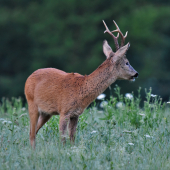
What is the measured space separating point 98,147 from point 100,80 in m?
0.99

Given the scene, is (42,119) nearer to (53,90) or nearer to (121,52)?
(53,90)

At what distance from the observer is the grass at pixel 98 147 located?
3889 mm

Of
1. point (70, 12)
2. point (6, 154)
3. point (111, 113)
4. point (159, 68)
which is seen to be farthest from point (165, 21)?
point (6, 154)

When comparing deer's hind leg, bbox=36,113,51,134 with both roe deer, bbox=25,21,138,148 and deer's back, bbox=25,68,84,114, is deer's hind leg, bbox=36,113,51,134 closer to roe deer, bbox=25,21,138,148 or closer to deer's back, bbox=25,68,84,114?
roe deer, bbox=25,21,138,148

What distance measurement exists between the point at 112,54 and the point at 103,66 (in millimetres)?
221

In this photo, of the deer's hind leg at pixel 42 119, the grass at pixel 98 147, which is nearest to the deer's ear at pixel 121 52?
the grass at pixel 98 147

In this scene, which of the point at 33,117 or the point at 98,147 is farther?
the point at 33,117

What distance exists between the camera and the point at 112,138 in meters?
5.08

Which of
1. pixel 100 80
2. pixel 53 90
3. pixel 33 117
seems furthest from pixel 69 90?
pixel 33 117

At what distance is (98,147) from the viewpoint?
182 inches

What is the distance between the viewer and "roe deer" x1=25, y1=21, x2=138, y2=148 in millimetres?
5008

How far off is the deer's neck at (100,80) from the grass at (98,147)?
58 cm

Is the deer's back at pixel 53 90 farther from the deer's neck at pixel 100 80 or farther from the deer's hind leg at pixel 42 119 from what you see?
the deer's hind leg at pixel 42 119

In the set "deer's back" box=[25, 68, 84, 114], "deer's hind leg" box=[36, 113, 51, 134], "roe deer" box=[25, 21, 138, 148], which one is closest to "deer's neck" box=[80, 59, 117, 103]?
"roe deer" box=[25, 21, 138, 148]
